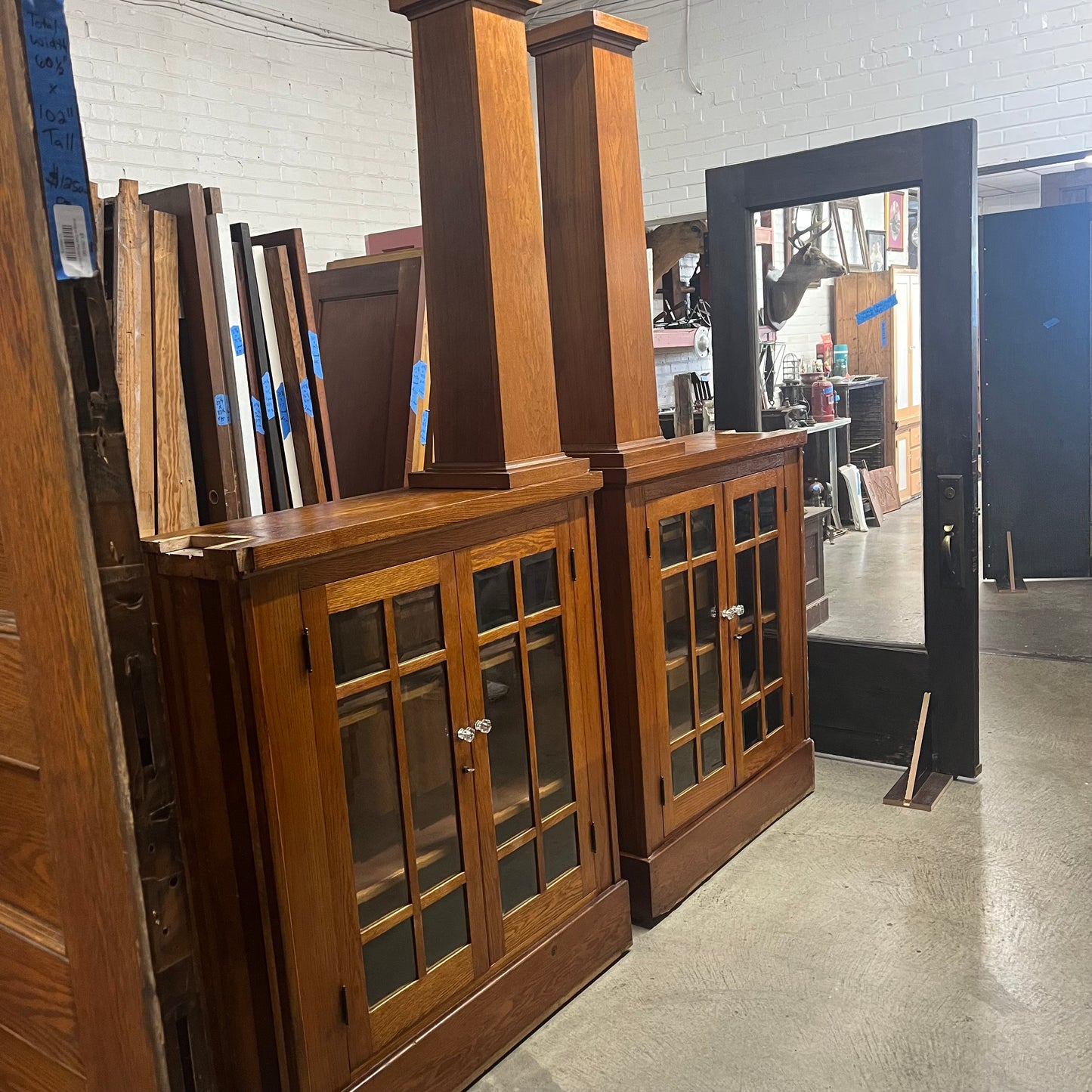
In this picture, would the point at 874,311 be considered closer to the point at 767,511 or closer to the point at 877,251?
the point at 877,251

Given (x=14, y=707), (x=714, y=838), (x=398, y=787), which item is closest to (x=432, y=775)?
(x=398, y=787)

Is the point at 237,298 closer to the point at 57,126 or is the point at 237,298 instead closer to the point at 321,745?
the point at 321,745

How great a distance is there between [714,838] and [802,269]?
124 inches

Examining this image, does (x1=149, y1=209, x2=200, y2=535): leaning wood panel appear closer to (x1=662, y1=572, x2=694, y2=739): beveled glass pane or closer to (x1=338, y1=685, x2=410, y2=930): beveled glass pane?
(x1=338, y1=685, x2=410, y2=930): beveled glass pane

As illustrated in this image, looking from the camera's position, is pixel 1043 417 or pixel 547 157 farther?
pixel 1043 417

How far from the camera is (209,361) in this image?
2602 mm

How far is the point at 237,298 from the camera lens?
270cm

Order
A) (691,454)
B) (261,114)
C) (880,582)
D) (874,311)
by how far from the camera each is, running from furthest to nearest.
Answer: (874,311), (261,114), (880,582), (691,454)

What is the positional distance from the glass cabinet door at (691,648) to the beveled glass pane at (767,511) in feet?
0.79

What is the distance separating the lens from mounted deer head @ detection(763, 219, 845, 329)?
5004 mm

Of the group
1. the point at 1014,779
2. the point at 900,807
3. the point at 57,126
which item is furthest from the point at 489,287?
the point at 1014,779

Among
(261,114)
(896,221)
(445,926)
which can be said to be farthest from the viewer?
(261,114)

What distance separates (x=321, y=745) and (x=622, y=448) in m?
1.14

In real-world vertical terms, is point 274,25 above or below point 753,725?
above
